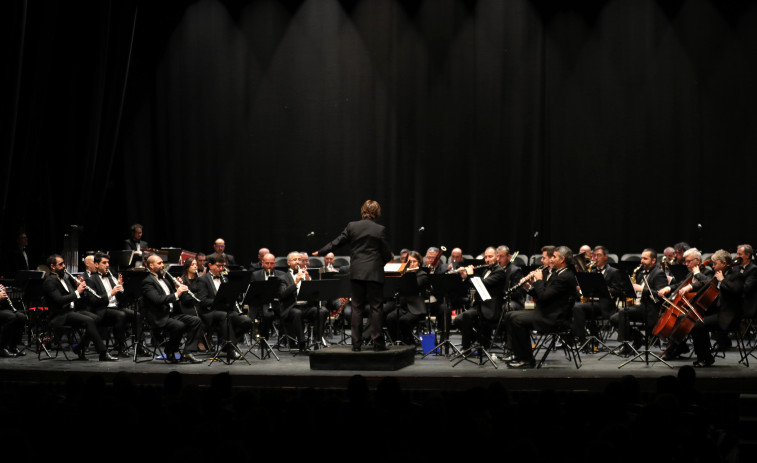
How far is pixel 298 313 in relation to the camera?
36.3ft

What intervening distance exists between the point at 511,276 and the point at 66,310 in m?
5.93

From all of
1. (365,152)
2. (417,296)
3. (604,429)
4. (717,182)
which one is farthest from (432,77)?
(604,429)

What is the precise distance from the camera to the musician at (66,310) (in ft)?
33.7

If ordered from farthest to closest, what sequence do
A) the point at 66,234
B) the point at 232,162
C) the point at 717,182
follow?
the point at 232,162, the point at 717,182, the point at 66,234

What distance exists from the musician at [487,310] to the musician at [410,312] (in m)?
0.55

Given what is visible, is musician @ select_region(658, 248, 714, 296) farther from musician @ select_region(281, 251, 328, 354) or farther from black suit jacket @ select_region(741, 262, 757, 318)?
musician @ select_region(281, 251, 328, 354)

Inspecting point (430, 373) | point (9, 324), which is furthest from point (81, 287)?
point (430, 373)

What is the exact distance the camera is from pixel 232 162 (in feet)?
56.5

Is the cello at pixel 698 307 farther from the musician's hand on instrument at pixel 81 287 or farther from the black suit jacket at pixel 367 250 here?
the musician's hand on instrument at pixel 81 287

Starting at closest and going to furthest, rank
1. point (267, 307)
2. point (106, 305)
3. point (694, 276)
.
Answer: point (694, 276)
point (106, 305)
point (267, 307)

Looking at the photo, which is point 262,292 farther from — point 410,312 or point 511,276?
point 511,276

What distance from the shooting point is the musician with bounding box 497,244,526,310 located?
1025 cm

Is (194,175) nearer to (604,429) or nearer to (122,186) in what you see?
(122,186)

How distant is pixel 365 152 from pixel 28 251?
6.92 meters
